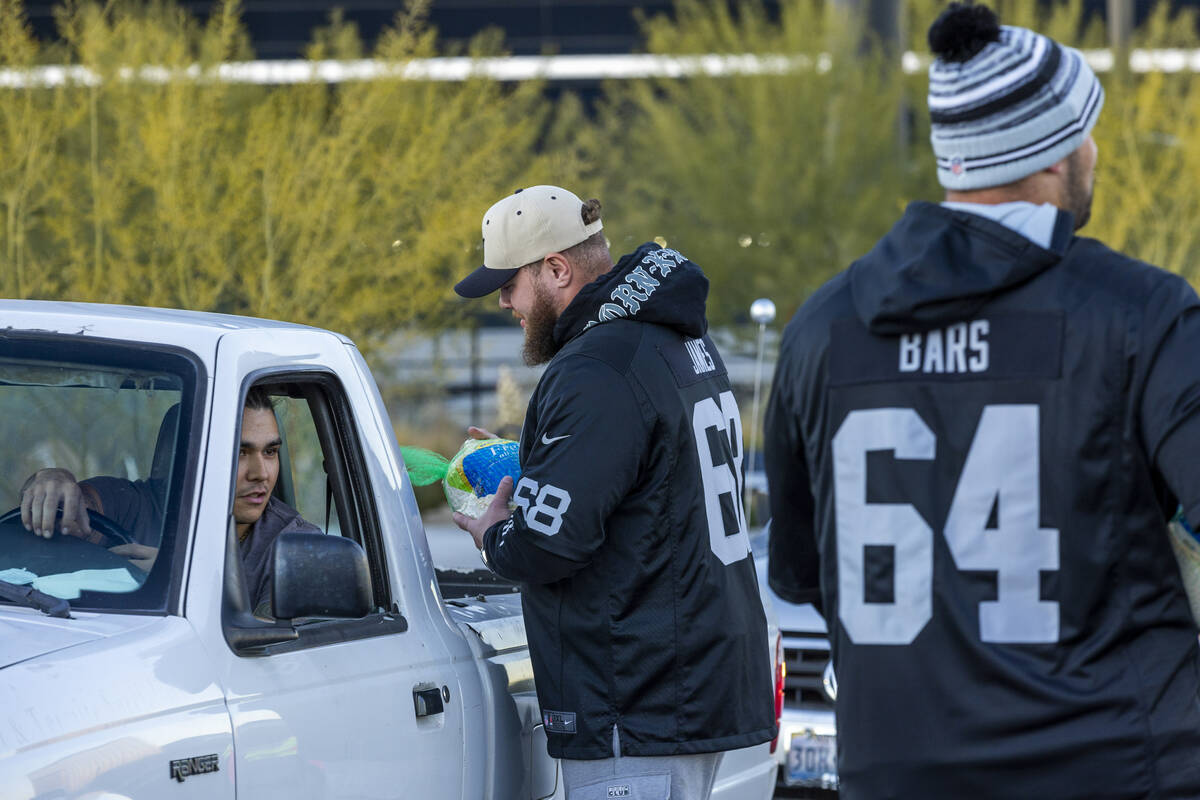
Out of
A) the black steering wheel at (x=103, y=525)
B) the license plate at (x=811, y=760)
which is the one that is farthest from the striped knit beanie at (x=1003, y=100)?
the license plate at (x=811, y=760)

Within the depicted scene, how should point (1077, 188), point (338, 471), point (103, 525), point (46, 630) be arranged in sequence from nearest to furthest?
point (1077, 188) < point (46, 630) < point (103, 525) < point (338, 471)

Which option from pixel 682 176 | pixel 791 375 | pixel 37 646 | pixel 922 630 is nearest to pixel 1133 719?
pixel 922 630

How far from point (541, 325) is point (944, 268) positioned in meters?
1.71

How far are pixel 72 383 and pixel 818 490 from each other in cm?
174

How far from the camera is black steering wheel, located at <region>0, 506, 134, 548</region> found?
332 cm

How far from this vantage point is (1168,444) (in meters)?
2.23

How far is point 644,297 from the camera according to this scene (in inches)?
148

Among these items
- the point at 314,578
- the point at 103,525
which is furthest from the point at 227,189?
the point at 314,578

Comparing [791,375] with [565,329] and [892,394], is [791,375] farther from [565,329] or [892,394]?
[565,329]

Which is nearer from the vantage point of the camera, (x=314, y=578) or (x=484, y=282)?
(x=314, y=578)

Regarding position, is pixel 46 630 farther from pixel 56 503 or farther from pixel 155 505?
pixel 56 503

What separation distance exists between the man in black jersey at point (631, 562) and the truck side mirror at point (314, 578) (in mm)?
485

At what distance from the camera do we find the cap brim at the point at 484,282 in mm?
4037

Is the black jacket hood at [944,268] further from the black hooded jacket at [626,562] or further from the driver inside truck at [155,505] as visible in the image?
the driver inside truck at [155,505]
